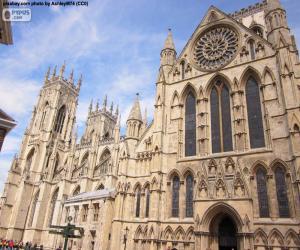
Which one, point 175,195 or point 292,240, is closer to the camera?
point 292,240

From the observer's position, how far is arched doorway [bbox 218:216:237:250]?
1828 centimetres

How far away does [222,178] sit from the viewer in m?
18.8

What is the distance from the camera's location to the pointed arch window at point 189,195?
1973 cm

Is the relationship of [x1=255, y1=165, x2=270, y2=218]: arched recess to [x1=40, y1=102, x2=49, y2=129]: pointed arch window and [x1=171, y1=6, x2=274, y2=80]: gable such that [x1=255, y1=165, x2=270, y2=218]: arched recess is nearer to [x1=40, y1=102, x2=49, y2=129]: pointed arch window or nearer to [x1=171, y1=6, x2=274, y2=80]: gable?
[x1=171, y1=6, x2=274, y2=80]: gable

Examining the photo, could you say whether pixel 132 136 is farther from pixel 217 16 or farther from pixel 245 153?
pixel 217 16

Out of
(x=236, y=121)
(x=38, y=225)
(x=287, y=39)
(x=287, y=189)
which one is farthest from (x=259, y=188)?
(x=38, y=225)

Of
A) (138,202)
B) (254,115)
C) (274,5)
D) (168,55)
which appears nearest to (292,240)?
(254,115)

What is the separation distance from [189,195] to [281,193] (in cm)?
641

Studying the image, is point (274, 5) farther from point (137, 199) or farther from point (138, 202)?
point (138, 202)

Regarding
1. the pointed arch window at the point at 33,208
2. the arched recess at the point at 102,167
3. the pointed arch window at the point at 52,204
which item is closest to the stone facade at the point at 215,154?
the arched recess at the point at 102,167

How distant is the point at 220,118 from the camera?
21656 mm

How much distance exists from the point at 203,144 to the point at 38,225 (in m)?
34.3

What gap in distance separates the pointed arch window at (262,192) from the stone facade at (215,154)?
62 millimetres

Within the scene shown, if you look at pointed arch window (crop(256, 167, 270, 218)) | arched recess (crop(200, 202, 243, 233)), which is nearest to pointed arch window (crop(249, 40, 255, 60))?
pointed arch window (crop(256, 167, 270, 218))
